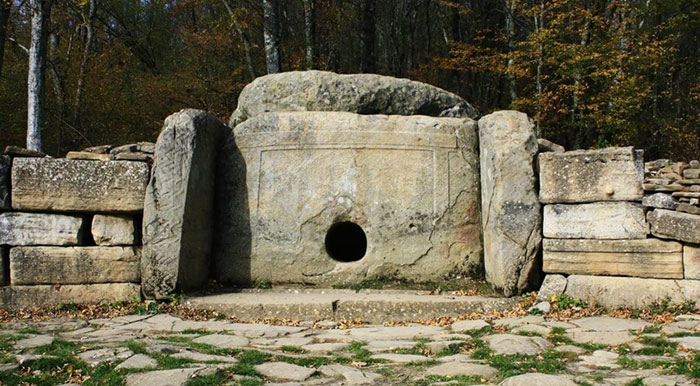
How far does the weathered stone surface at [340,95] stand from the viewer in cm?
797

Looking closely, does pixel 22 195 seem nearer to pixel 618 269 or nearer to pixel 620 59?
pixel 618 269

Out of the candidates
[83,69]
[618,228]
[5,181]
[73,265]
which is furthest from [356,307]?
[83,69]

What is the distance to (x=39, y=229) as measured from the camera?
7344mm

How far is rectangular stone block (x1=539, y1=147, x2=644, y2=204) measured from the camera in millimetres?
6789

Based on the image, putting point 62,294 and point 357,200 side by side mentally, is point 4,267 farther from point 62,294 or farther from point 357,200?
point 357,200

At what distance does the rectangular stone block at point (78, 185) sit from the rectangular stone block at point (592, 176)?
175 inches

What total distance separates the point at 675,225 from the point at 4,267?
705 cm

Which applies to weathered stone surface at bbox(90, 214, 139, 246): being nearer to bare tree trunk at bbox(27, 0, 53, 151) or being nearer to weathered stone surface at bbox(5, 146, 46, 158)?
weathered stone surface at bbox(5, 146, 46, 158)

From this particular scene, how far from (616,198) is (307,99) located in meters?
3.67

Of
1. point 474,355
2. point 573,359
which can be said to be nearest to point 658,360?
point 573,359

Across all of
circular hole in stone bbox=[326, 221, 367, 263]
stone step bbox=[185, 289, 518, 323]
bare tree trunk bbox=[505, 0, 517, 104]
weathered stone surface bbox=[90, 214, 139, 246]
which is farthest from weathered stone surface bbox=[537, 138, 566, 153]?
bare tree trunk bbox=[505, 0, 517, 104]

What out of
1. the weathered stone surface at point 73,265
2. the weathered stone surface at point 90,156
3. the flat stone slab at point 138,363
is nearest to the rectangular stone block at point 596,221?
the flat stone slab at point 138,363

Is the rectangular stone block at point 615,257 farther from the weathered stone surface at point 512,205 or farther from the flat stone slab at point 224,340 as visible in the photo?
the flat stone slab at point 224,340

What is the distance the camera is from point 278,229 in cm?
767
